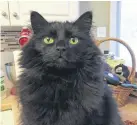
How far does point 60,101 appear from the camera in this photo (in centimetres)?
69

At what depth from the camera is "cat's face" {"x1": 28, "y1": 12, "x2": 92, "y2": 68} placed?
68cm

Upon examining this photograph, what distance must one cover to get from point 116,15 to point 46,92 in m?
1.69

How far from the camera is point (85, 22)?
79 centimetres

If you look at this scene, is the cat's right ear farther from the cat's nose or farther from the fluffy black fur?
the cat's nose

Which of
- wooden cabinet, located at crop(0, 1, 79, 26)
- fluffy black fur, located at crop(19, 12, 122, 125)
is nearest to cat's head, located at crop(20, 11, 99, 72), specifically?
fluffy black fur, located at crop(19, 12, 122, 125)

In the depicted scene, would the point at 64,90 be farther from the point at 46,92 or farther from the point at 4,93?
the point at 4,93

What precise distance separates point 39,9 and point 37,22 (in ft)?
2.49

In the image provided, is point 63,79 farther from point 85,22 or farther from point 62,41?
point 85,22

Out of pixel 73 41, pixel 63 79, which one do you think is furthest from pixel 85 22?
pixel 63 79

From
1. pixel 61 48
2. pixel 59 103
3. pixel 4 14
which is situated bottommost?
pixel 59 103

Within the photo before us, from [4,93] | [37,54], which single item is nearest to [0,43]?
[4,93]

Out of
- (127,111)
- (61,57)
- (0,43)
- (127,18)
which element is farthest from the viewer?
(127,18)

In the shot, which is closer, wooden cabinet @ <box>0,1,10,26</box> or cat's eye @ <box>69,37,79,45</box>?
cat's eye @ <box>69,37,79,45</box>

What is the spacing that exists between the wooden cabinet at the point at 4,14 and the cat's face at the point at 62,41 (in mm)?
702
